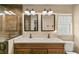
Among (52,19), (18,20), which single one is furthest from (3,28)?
(52,19)

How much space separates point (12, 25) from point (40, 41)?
0.31 meters

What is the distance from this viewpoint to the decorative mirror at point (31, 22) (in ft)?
3.77

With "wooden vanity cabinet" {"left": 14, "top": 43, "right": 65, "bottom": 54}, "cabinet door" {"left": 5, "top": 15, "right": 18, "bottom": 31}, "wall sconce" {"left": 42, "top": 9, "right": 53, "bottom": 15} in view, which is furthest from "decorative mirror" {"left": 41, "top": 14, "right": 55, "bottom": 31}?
"cabinet door" {"left": 5, "top": 15, "right": 18, "bottom": 31}

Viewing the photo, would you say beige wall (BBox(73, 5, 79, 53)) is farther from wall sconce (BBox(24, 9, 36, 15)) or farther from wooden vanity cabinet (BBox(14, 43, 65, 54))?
wall sconce (BBox(24, 9, 36, 15))

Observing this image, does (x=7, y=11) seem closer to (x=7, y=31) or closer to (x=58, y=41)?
(x=7, y=31)

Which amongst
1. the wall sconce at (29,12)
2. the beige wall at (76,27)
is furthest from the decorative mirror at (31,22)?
the beige wall at (76,27)

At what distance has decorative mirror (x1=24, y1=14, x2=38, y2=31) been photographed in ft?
3.77

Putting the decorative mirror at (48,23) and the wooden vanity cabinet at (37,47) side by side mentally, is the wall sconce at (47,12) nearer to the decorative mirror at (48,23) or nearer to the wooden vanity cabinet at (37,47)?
the decorative mirror at (48,23)

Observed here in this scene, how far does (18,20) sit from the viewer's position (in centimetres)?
112

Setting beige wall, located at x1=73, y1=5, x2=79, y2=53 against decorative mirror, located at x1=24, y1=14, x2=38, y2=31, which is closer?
beige wall, located at x1=73, y1=5, x2=79, y2=53

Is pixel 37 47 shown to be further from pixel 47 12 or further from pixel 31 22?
pixel 47 12

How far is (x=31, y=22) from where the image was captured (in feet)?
3.92

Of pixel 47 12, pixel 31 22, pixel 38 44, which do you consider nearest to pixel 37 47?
pixel 38 44

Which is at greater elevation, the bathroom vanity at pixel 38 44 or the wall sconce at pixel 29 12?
the wall sconce at pixel 29 12
